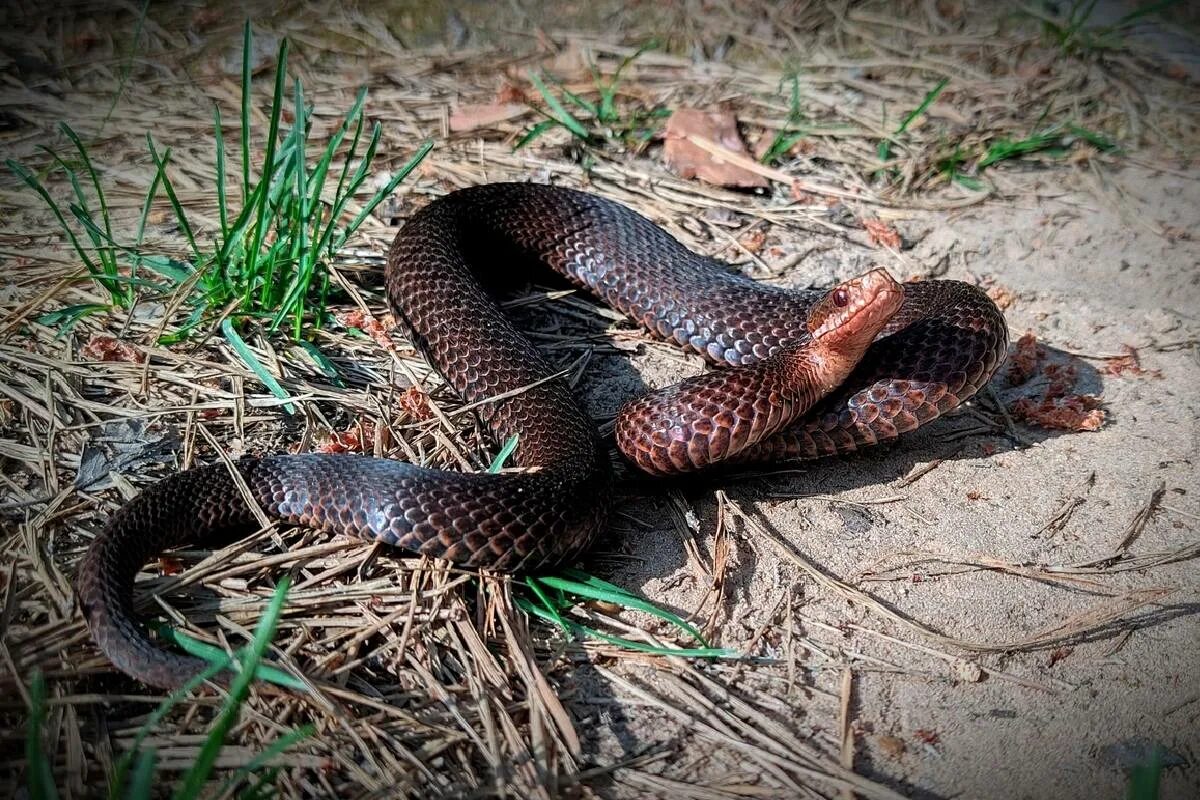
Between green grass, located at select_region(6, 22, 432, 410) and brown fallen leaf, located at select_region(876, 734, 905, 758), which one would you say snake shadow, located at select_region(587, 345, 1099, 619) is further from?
green grass, located at select_region(6, 22, 432, 410)

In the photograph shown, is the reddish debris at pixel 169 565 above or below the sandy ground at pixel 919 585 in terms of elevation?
below

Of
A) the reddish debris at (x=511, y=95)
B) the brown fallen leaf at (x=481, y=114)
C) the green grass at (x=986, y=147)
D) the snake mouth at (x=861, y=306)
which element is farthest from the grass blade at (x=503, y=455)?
the green grass at (x=986, y=147)

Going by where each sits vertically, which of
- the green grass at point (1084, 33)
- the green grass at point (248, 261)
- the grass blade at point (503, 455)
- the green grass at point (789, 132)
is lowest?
the grass blade at point (503, 455)

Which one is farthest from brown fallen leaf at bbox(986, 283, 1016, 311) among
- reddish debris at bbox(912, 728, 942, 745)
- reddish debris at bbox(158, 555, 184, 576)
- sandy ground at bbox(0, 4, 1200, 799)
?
reddish debris at bbox(158, 555, 184, 576)

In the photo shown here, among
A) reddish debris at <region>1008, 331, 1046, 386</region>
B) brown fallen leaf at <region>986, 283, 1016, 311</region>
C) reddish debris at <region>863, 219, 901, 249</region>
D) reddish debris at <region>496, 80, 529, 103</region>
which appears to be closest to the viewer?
reddish debris at <region>1008, 331, 1046, 386</region>

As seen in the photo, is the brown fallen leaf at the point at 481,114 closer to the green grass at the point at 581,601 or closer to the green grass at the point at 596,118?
the green grass at the point at 596,118

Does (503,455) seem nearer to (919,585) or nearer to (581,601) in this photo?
(581,601)

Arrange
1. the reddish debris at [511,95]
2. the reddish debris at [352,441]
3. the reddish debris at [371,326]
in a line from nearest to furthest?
the reddish debris at [352,441] → the reddish debris at [371,326] → the reddish debris at [511,95]
